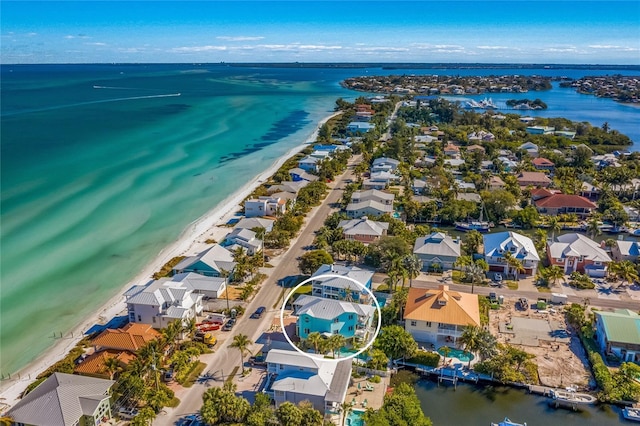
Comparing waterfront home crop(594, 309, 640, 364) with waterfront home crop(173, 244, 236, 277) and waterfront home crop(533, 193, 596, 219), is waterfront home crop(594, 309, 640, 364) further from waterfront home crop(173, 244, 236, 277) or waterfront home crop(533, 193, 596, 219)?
waterfront home crop(173, 244, 236, 277)

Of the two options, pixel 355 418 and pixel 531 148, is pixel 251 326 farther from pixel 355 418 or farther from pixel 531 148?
pixel 531 148

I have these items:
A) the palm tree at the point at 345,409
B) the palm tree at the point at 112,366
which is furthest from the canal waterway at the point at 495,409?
the palm tree at the point at 112,366

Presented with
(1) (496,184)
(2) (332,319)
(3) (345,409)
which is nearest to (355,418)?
(3) (345,409)

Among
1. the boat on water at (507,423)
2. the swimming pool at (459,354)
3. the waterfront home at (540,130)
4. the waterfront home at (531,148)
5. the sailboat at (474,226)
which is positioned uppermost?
the waterfront home at (540,130)

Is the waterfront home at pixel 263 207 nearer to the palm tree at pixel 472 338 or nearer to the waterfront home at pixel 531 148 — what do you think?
the palm tree at pixel 472 338

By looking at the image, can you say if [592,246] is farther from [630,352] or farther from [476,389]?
[476,389]
